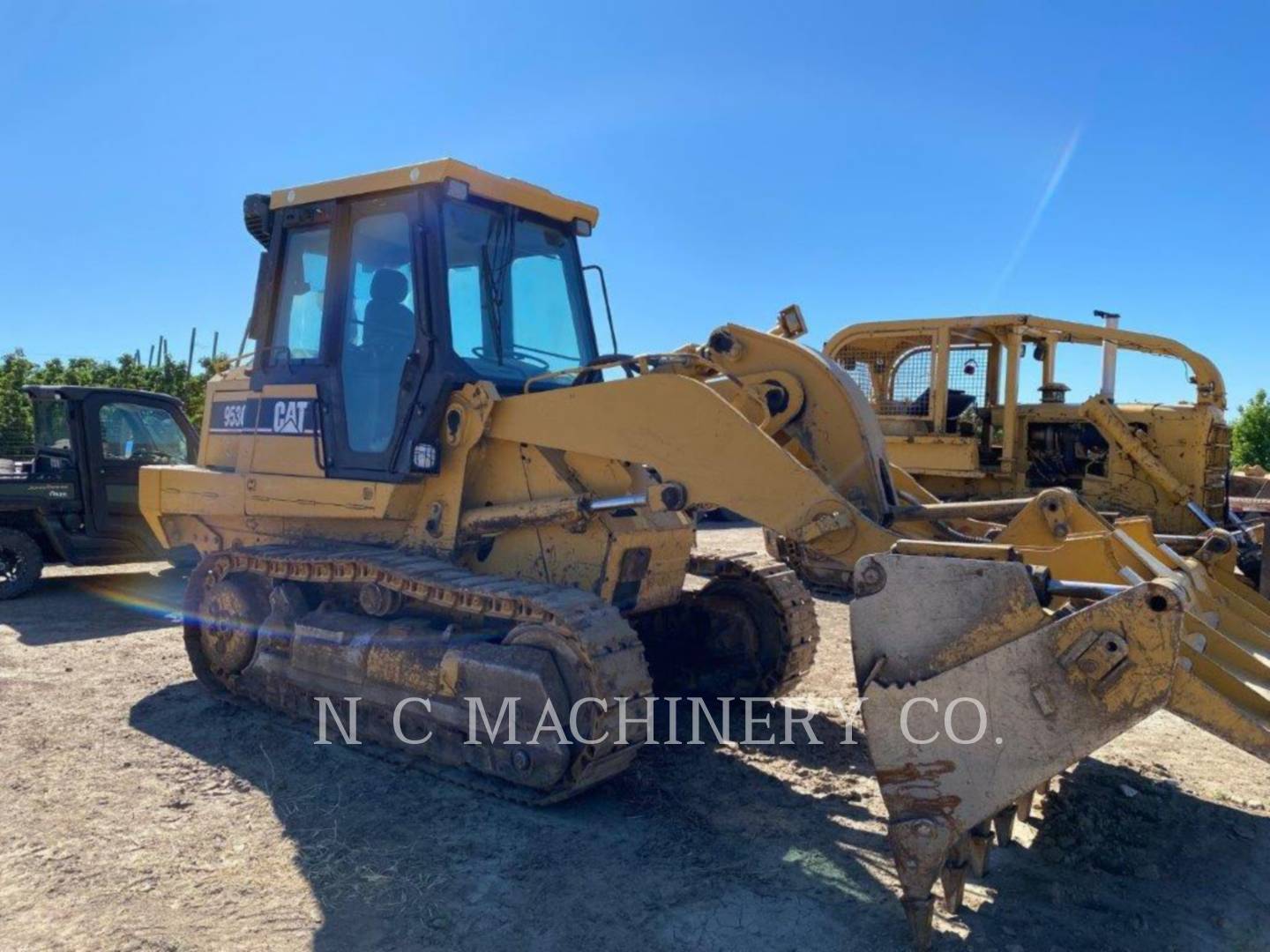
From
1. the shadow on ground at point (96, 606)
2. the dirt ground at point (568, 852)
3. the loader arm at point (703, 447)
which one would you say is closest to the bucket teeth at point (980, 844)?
the dirt ground at point (568, 852)

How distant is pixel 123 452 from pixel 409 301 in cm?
632

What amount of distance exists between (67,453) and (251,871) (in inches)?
298

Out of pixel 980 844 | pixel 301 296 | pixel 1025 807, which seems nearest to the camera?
pixel 980 844

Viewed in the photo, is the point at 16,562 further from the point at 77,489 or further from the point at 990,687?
the point at 990,687

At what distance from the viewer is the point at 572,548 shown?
5082 millimetres

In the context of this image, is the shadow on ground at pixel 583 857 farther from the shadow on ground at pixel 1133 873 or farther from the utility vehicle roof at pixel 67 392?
the utility vehicle roof at pixel 67 392

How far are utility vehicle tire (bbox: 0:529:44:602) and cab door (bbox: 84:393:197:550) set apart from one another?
0.57m

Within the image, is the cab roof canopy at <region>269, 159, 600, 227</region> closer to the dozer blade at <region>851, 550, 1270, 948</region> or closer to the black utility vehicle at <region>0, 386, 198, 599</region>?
the dozer blade at <region>851, 550, 1270, 948</region>

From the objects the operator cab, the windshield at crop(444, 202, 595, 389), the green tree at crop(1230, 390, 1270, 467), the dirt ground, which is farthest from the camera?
the green tree at crop(1230, 390, 1270, 467)

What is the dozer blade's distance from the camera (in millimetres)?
3057

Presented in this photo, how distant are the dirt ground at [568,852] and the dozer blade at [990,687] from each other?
475mm

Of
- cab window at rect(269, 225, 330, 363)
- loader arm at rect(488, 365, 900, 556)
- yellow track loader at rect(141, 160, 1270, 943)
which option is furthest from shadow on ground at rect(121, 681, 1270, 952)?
cab window at rect(269, 225, 330, 363)

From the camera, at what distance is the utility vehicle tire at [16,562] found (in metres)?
9.50

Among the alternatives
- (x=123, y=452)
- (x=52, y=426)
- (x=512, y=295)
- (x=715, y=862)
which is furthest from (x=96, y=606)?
(x=715, y=862)
